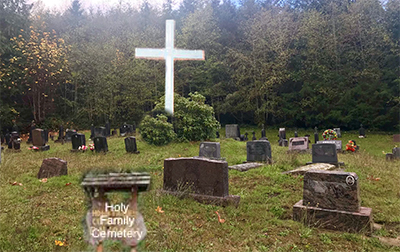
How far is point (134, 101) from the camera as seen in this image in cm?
1223

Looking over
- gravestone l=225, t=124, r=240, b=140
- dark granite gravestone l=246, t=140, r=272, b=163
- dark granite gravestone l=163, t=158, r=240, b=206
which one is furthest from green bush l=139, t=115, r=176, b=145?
dark granite gravestone l=163, t=158, r=240, b=206

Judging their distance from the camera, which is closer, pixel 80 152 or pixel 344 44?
pixel 80 152

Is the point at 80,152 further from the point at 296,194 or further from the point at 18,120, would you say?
the point at 18,120

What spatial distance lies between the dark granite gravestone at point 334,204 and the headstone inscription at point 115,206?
2.61m

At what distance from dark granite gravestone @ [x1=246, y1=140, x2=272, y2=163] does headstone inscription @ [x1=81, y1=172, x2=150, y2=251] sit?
23.4ft

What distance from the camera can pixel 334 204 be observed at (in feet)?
14.1

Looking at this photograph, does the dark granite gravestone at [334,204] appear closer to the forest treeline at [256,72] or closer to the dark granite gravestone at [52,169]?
the dark granite gravestone at [52,169]

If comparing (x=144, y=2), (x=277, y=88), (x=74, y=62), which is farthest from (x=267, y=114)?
(x=144, y=2)

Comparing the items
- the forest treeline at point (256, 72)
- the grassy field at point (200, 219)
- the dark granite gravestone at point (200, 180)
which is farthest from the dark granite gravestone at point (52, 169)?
the forest treeline at point (256, 72)

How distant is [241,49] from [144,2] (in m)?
19.1

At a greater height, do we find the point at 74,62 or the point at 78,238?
the point at 74,62

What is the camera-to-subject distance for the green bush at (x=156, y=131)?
12.7 metres

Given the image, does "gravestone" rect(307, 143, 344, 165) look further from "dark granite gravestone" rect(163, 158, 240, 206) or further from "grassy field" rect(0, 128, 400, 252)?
"dark granite gravestone" rect(163, 158, 240, 206)

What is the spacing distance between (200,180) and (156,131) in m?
7.66
